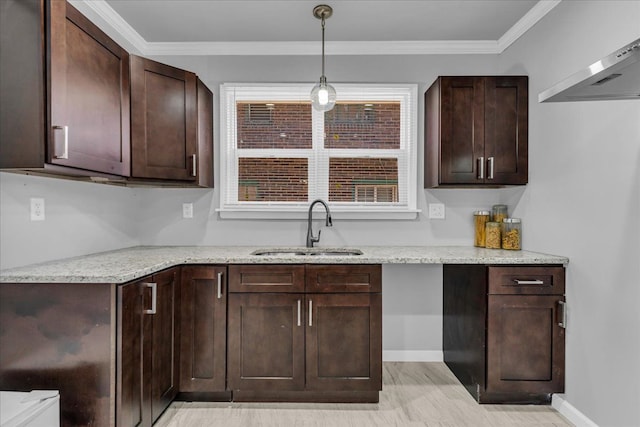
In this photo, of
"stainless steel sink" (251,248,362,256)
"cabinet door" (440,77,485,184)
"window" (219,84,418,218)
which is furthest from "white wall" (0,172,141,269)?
"cabinet door" (440,77,485,184)

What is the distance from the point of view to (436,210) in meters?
3.02

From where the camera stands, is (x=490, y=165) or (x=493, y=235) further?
(x=493, y=235)

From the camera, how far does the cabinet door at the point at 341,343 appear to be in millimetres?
2271

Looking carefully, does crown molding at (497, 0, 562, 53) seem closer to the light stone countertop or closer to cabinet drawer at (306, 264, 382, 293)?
the light stone countertop

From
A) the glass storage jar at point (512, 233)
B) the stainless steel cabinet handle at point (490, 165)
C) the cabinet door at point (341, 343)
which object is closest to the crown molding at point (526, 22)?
the stainless steel cabinet handle at point (490, 165)

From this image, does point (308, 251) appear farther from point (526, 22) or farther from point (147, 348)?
point (526, 22)

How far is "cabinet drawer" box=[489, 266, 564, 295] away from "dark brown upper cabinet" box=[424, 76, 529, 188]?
65 cm

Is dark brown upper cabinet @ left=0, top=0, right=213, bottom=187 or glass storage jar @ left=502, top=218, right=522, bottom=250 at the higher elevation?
dark brown upper cabinet @ left=0, top=0, right=213, bottom=187

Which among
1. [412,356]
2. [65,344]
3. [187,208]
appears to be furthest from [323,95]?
[412,356]

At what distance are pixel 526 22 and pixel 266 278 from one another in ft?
8.14

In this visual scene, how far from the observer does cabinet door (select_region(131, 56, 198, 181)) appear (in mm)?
2244

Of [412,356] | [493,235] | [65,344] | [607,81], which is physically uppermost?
[607,81]

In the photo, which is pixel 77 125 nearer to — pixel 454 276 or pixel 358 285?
pixel 358 285

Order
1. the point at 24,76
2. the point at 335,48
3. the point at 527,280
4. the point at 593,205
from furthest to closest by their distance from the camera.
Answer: the point at 335,48 → the point at 527,280 → the point at 593,205 → the point at 24,76
